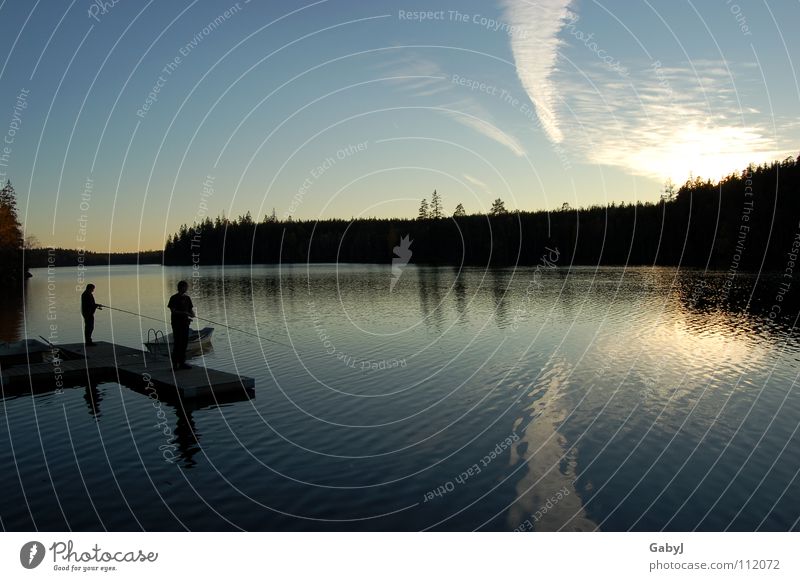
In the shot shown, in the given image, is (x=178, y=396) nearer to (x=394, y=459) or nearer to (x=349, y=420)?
(x=349, y=420)

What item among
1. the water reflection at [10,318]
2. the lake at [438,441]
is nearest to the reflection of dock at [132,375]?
the lake at [438,441]

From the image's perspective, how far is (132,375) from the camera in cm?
2670

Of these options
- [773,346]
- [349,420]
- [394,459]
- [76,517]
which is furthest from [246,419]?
[773,346]

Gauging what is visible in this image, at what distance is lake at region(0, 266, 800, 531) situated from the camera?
12.9m

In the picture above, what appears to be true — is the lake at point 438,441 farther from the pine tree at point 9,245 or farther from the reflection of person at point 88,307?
the pine tree at point 9,245

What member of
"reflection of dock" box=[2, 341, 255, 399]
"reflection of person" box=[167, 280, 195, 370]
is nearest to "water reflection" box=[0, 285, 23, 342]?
"reflection of dock" box=[2, 341, 255, 399]

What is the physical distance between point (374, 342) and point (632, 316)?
925 inches

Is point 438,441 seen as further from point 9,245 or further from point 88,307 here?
point 9,245
